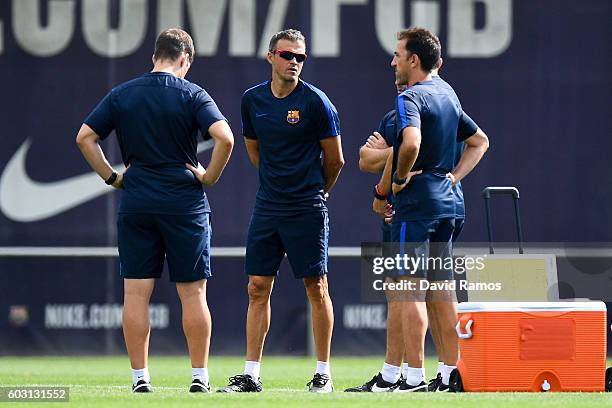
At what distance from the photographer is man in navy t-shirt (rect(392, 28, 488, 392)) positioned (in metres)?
7.36

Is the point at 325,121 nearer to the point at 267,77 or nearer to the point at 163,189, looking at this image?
the point at 163,189

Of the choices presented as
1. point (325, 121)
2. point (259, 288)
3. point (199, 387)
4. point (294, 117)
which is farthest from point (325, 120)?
point (199, 387)

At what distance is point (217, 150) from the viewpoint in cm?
746

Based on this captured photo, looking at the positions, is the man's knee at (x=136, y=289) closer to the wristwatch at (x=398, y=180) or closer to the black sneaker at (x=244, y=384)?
the black sneaker at (x=244, y=384)

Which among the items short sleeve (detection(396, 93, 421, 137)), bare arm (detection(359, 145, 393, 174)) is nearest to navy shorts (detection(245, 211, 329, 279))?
bare arm (detection(359, 145, 393, 174))

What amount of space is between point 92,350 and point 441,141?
5498 millimetres

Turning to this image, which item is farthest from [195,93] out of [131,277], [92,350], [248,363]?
[92,350]

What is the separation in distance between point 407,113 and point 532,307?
120cm

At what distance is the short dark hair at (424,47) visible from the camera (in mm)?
7551

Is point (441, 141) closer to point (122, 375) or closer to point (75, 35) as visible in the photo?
point (122, 375)

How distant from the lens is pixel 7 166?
12250mm

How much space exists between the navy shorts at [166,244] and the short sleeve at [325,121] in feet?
2.67

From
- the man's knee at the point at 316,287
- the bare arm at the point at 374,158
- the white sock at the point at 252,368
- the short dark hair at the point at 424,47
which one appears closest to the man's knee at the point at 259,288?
the man's knee at the point at 316,287

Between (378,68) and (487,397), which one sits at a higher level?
(378,68)
